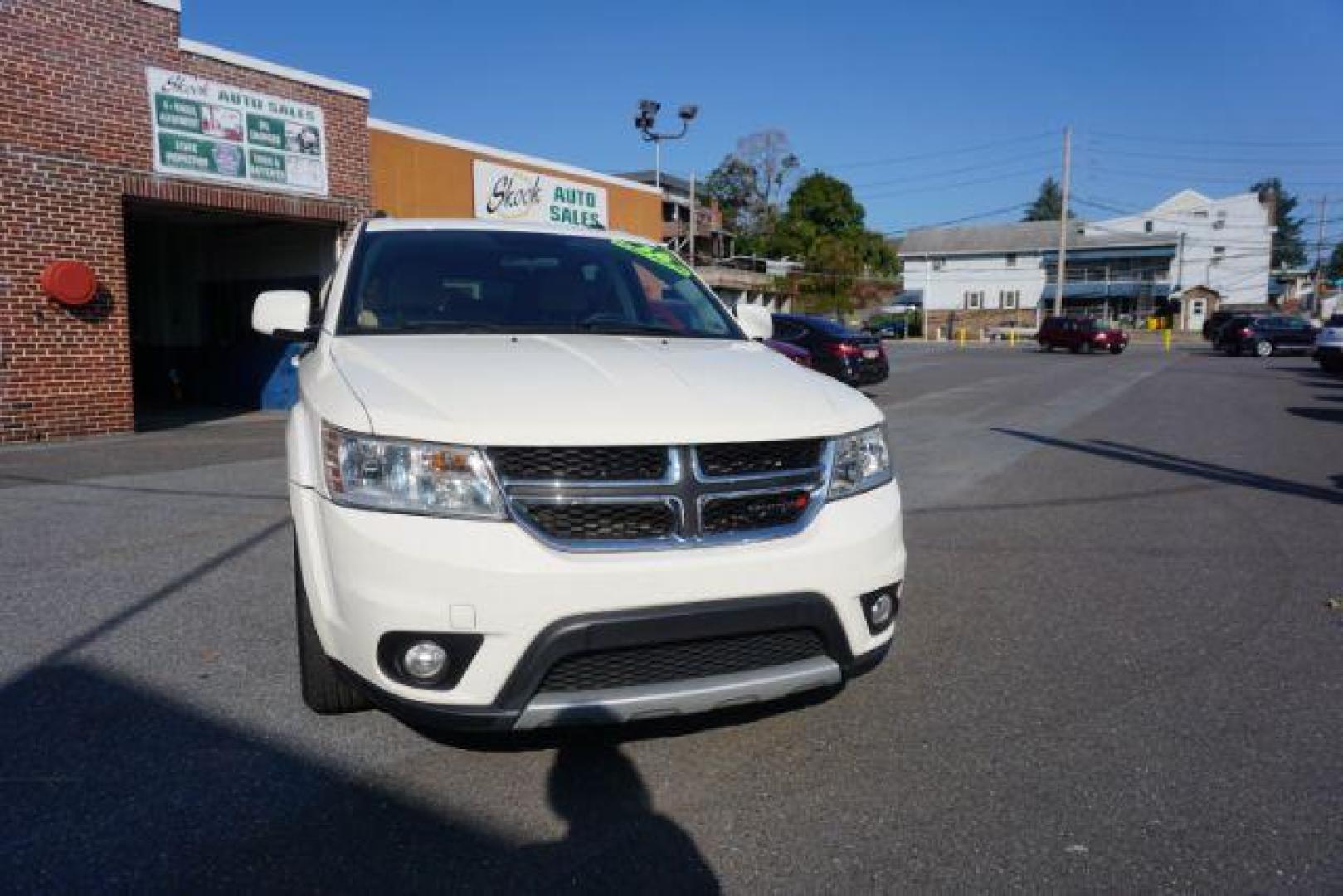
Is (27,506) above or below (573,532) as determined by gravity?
below

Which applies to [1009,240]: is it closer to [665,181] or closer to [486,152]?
[665,181]

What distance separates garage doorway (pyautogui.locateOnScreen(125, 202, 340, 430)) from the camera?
14914 millimetres

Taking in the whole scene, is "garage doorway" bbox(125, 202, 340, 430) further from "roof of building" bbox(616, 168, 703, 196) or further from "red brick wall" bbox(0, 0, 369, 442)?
"roof of building" bbox(616, 168, 703, 196)

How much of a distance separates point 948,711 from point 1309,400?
16.6m

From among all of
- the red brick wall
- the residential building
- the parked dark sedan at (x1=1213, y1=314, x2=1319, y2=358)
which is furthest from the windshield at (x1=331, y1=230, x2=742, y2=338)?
the residential building

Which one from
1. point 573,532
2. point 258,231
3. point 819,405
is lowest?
point 573,532

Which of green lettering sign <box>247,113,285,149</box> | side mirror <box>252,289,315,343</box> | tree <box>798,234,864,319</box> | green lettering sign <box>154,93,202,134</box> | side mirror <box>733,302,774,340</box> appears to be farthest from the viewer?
tree <box>798,234,864,319</box>

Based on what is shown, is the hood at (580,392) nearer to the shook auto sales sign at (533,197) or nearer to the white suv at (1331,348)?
the shook auto sales sign at (533,197)

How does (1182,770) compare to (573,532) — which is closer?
(573,532)

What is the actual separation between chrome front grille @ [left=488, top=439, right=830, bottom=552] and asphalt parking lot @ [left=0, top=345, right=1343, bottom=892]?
782 millimetres

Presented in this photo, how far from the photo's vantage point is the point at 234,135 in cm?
1241

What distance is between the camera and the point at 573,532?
2506 millimetres

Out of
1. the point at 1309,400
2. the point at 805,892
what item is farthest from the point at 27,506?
the point at 1309,400

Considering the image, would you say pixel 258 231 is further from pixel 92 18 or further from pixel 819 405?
pixel 819 405
